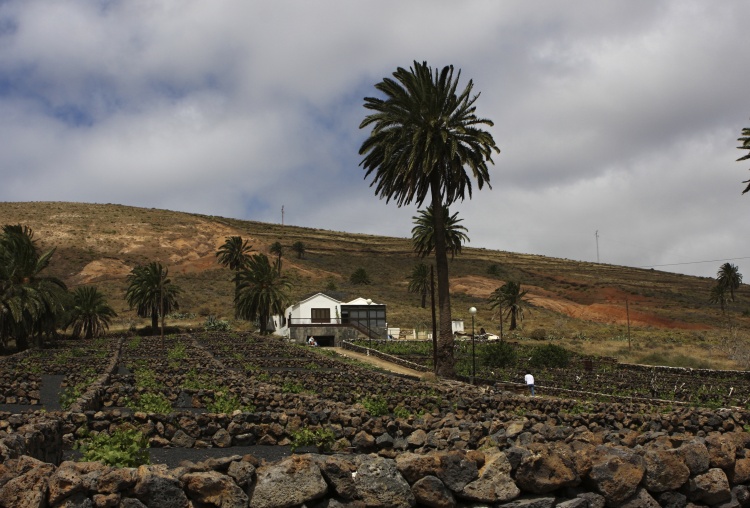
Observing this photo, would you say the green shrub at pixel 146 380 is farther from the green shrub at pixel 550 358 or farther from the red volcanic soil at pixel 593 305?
the red volcanic soil at pixel 593 305

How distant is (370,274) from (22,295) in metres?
85.7

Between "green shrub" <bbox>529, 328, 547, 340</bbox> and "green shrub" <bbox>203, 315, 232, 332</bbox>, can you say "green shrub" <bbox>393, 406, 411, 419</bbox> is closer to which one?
"green shrub" <bbox>203, 315, 232, 332</bbox>

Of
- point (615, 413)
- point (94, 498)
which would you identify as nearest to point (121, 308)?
point (615, 413)

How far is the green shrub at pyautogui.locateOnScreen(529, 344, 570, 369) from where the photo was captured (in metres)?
48.9

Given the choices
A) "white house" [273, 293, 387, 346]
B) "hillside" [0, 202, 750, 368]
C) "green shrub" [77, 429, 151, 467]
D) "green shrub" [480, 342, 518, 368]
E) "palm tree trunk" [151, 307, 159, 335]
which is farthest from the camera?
"hillside" [0, 202, 750, 368]

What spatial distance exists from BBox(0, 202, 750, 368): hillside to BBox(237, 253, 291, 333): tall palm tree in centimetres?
1369

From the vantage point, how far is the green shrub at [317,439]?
12741mm

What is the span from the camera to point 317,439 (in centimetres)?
1291

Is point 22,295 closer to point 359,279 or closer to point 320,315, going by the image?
point 320,315

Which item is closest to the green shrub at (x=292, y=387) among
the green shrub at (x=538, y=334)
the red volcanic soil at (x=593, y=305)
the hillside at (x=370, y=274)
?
the hillside at (x=370, y=274)

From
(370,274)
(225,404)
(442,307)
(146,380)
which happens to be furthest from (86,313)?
(370,274)

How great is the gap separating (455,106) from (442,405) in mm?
18478

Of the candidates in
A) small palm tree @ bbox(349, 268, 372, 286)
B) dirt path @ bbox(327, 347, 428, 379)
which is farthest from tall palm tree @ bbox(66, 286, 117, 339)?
small palm tree @ bbox(349, 268, 372, 286)

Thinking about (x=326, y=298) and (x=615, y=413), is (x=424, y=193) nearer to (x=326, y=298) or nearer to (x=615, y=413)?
(x=615, y=413)
